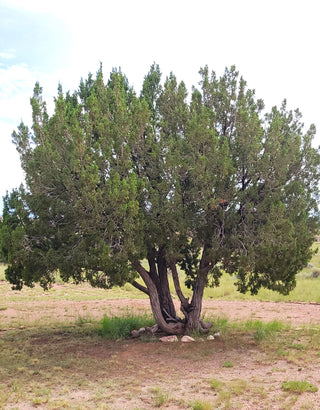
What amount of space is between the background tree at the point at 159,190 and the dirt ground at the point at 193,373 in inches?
75.9

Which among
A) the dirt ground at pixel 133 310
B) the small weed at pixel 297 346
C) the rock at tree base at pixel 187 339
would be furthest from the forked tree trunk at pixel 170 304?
the dirt ground at pixel 133 310

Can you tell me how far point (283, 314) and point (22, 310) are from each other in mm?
11141

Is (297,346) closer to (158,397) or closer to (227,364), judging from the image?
(227,364)

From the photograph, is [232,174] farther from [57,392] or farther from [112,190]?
[57,392]

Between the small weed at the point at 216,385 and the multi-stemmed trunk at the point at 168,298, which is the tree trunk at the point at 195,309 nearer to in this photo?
the multi-stemmed trunk at the point at 168,298

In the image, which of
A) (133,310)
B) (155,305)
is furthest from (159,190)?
(133,310)

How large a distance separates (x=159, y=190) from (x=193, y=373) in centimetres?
446

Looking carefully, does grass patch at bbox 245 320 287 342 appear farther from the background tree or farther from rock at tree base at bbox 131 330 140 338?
rock at tree base at bbox 131 330 140 338

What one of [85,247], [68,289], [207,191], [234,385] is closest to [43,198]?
[85,247]

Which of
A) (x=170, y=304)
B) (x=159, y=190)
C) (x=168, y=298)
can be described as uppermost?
(x=159, y=190)

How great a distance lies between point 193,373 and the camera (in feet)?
30.5

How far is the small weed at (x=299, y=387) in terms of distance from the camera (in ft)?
25.5

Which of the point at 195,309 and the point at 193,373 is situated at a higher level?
the point at 195,309

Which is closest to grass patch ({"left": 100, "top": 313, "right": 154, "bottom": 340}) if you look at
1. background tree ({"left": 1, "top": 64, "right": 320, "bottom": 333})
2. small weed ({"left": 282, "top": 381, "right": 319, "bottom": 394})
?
background tree ({"left": 1, "top": 64, "right": 320, "bottom": 333})
